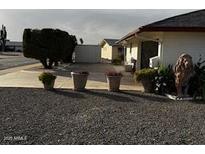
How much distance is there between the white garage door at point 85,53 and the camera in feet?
134

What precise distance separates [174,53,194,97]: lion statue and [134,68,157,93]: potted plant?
1007mm

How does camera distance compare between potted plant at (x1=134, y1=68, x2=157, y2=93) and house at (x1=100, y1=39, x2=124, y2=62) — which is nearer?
potted plant at (x1=134, y1=68, x2=157, y2=93)

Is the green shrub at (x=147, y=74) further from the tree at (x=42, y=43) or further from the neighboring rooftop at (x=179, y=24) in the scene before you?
the tree at (x=42, y=43)

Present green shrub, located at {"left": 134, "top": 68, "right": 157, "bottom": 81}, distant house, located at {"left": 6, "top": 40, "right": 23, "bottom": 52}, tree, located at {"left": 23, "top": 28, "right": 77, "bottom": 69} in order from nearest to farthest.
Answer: green shrub, located at {"left": 134, "top": 68, "right": 157, "bottom": 81} → tree, located at {"left": 23, "top": 28, "right": 77, "bottom": 69} → distant house, located at {"left": 6, "top": 40, "right": 23, "bottom": 52}

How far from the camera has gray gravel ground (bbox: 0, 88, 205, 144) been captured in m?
6.18

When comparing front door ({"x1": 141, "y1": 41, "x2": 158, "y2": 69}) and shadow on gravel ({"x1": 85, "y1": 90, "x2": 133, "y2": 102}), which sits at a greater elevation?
front door ({"x1": 141, "y1": 41, "x2": 158, "y2": 69})

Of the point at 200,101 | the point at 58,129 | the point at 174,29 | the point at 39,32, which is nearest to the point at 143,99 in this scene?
the point at 200,101

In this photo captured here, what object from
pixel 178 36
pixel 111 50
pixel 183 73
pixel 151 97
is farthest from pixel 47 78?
pixel 111 50

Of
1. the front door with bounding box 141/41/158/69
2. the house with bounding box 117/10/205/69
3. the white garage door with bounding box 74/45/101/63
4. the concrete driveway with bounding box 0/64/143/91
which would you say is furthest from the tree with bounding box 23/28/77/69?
the white garage door with bounding box 74/45/101/63

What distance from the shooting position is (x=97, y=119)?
767 centimetres

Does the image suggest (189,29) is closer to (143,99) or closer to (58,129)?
(143,99)

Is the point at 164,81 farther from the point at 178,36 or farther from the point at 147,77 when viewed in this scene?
the point at 178,36

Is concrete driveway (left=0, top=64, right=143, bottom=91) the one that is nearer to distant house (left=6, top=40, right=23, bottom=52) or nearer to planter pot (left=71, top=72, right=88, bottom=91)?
planter pot (left=71, top=72, right=88, bottom=91)

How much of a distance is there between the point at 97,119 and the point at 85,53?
33557 mm
